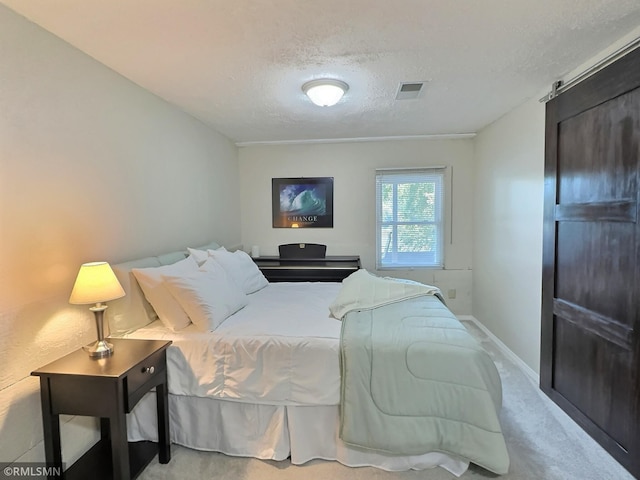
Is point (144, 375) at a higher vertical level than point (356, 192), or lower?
lower

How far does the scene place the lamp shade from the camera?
5.26ft

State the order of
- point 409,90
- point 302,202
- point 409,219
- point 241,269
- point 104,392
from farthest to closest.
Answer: point 302,202
point 409,219
point 241,269
point 409,90
point 104,392

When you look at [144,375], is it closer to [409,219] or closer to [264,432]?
[264,432]

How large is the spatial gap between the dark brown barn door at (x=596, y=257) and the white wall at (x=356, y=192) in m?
1.72

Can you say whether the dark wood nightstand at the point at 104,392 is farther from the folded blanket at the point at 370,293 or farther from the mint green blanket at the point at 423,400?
the folded blanket at the point at 370,293

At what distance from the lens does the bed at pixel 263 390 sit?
5.73ft

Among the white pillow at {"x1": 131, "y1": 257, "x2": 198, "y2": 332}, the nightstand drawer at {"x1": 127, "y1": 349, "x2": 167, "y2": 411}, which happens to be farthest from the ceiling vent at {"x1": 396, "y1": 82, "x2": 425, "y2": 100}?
the nightstand drawer at {"x1": 127, "y1": 349, "x2": 167, "y2": 411}

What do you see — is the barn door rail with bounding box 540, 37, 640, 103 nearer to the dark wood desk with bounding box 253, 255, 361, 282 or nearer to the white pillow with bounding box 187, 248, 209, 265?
the dark wood desk with bounding box 253, 255, 361, 282

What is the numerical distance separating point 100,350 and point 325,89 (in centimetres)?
208

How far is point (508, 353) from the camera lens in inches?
124

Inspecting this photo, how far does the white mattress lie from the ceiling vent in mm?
1811

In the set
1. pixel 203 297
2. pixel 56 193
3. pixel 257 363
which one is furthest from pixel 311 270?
pixel 56 193

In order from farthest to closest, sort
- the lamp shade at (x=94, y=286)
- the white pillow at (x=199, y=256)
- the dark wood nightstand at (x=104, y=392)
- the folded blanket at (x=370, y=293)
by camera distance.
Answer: the white pillow at (x=199, y=256)
the folded blanket at (x=370, y=293)
the lamp shade at (x=94, y=286)
the dark wood nightstand at (x=104, y=392)

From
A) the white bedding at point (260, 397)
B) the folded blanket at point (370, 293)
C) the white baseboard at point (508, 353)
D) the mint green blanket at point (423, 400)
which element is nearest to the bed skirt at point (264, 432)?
the white bedding at point (260, 397)
